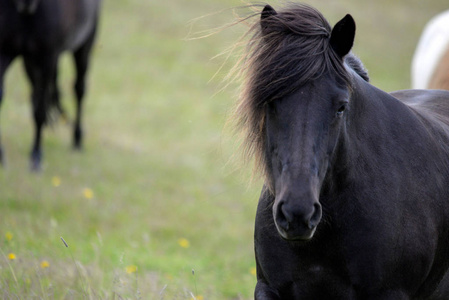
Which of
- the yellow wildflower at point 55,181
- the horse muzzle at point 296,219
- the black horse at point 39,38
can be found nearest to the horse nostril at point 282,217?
the horse muzzle at point 296,219

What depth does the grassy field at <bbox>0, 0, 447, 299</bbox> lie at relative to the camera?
4098 millimetres

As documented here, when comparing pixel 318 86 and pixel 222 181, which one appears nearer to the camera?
pixel 318 86

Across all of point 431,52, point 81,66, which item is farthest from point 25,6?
point 431,52

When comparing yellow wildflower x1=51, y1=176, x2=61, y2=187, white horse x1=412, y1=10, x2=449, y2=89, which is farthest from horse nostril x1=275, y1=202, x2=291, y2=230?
yellow wildflower x1=51, y1=176, x2=61, y2=187

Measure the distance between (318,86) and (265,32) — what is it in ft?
1.38

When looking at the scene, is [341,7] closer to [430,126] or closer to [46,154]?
[46,154]

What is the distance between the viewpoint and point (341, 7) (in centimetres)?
2562

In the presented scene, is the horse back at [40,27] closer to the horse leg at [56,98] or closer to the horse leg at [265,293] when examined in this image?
A: the horse leg at [56,98]

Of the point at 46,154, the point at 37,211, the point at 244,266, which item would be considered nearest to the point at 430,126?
the point at 244,266

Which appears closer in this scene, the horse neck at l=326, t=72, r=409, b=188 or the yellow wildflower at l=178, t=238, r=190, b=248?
the horse neck at l=326, t=72, r=409, b=188

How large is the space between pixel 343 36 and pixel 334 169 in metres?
0.61

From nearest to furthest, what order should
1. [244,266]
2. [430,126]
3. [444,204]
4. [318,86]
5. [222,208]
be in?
1. [318,86]
2. [444,204]
3. [430,126]
4. [244,266]
5. [222,208]

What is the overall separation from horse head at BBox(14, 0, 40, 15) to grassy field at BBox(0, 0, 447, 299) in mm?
2099

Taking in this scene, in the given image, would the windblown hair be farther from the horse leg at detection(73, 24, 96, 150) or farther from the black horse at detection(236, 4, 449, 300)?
the horse leg at detection(73, 24, 96, 150)
